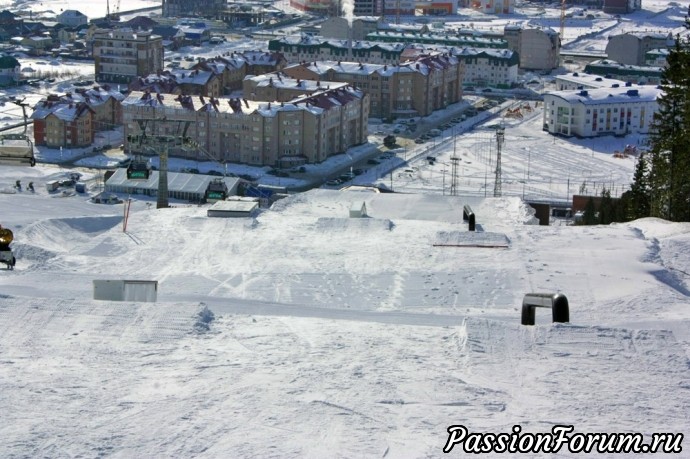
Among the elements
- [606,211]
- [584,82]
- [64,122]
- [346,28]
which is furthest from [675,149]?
[346,28]

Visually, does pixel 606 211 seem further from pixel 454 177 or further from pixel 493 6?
pixel 493 6

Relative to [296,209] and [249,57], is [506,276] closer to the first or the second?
[296,209]

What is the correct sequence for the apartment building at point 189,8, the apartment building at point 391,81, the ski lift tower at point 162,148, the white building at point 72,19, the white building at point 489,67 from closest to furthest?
1. the ski lift tower at point 162,148
2. the apartment building at point 391,81
3. the white building at point 489,67
4. the white building at point 72,19
5. the apartment building at point 189,8

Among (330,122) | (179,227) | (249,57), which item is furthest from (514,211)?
(249,57)

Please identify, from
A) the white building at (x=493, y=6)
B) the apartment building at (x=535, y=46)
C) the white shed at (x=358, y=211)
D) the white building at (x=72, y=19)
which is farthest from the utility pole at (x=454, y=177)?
the white building at (x=493, y=6)

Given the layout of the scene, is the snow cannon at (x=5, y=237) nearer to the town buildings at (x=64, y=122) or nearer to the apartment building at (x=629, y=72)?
the town buildings at (x=64, y=122)

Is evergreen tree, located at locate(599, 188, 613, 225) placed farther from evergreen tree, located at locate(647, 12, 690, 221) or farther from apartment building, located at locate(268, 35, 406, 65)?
apartment building, located at locate(268, 35, 406, 65)
